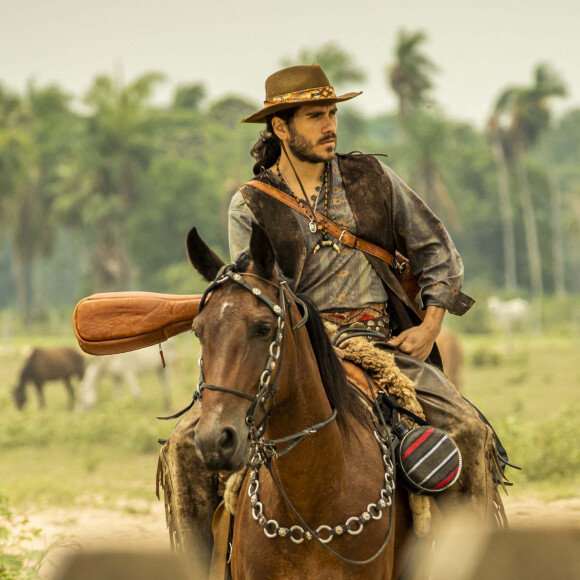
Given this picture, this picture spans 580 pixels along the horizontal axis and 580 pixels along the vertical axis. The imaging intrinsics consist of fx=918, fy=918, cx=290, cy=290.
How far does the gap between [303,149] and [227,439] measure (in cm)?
183

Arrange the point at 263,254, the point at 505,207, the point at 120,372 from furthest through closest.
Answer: the point at 505,207, the point at 120,372, the point at 263,254

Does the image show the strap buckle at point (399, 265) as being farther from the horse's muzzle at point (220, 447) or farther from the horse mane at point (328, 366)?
the horse's muzzle at point (220, 447)

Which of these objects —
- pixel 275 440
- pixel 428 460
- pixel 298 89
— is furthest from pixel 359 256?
pixel 275 440

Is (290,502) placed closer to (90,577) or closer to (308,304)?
(308,304)

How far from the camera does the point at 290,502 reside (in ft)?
11.3

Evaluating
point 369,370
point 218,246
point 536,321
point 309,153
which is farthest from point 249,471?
point 218,246

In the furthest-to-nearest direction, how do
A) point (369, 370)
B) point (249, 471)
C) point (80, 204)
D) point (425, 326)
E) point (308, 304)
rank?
1. point (80, 204)
2. point (425, 326)
3. point (369, 370)
4. point (249, 471)
5. point (308, 304)

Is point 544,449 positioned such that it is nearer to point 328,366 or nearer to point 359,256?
point 359,256

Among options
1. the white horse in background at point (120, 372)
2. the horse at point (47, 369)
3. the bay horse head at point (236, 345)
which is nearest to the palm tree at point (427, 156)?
the horse at point (47, 369)

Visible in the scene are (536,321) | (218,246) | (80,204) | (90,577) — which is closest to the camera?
(90,577)

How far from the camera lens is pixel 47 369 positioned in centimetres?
2089

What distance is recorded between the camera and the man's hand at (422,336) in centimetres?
433

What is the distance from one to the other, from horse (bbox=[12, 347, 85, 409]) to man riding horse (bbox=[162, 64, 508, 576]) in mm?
16983

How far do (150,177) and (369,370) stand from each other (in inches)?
1971
